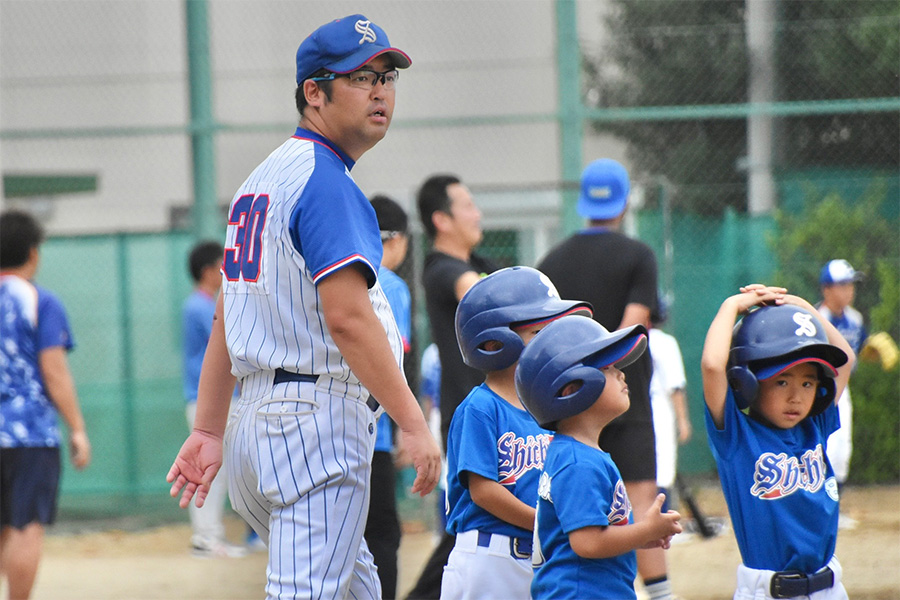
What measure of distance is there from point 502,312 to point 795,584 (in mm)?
1108

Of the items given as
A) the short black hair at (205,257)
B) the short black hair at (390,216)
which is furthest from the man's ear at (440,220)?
the short black hair at (205,257)

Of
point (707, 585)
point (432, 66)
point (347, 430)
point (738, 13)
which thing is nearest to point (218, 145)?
point (432, 66)

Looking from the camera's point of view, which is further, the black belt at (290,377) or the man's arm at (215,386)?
the man's arm at (215,386)

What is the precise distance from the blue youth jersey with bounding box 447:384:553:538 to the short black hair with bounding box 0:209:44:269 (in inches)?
123

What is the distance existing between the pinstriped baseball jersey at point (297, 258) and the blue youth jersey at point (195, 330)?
16.1 ft

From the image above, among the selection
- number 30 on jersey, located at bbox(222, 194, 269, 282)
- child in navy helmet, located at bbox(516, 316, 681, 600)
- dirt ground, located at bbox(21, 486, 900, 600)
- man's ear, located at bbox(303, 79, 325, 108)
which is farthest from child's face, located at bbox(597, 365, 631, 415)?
dirt ground, located at bbox(21, 486, 900, 600)

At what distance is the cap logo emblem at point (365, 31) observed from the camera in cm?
306

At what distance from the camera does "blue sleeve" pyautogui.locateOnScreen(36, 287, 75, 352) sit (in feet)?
18.4

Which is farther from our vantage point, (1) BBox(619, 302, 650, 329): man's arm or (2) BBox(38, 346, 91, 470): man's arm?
(2) BBox(38, 346, 91, 470): man's arm

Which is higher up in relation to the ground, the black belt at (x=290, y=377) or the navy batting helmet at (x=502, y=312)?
the navy batting helmet at (x=502, y=312)

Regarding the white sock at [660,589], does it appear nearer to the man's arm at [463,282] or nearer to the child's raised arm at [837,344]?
the man's arm at [463,282]

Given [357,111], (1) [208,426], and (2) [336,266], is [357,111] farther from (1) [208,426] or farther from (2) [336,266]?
(1) [208,426]

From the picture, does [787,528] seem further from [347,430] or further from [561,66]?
[561,66]

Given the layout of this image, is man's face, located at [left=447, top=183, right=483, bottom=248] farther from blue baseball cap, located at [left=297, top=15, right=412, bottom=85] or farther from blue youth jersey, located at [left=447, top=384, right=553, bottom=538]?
blue baseball cap, located at [left=297, top=15, right=412, bottom=85]
